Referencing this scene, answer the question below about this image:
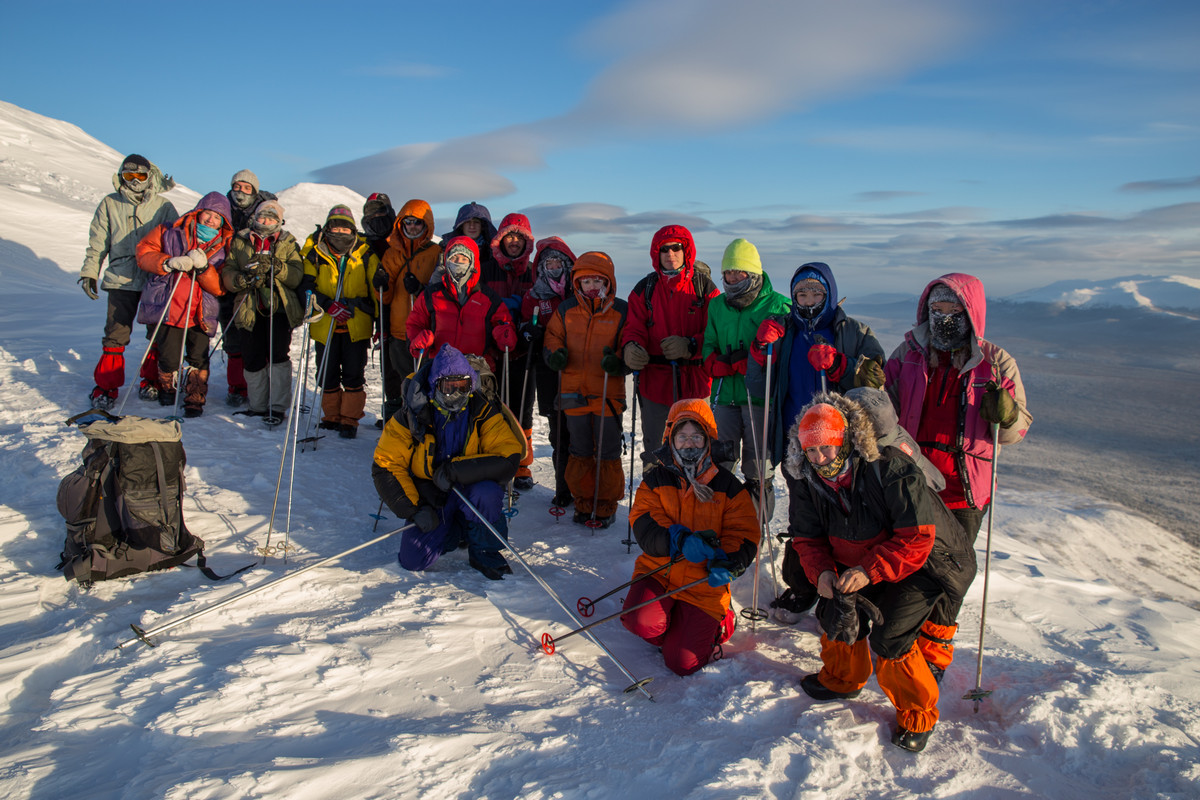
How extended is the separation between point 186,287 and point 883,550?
6.39 meters

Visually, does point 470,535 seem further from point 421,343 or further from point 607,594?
point 421,343

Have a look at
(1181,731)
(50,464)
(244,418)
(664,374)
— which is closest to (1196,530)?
(1181,731)

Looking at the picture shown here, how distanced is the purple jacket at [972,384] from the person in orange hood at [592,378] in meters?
2.15

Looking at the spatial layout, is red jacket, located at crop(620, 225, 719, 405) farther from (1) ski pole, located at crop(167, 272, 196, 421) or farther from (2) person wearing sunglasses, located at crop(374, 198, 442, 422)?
(1) ski pole, located at crop(167, 272, 196, 421)

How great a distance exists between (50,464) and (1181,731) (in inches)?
281

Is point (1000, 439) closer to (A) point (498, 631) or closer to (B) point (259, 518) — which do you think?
(A) point (498, 631)

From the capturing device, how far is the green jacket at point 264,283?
6.50 meters

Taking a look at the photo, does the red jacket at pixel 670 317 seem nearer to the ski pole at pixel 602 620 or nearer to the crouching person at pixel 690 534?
the crouching person at pixel 690 534

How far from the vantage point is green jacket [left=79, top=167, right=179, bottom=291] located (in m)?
6.54

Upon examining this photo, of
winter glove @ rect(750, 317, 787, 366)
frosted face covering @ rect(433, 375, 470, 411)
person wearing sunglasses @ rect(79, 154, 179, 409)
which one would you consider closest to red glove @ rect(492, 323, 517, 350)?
frosted face covering @ rect(433, 375, 470, 411)

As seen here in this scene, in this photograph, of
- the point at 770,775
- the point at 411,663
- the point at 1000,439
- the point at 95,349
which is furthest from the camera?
the point at 95,349

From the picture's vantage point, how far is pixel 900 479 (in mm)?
2986

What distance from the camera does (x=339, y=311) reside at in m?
6.44

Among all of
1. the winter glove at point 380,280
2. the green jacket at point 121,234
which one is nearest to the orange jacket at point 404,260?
the winter glove at point 380,280
